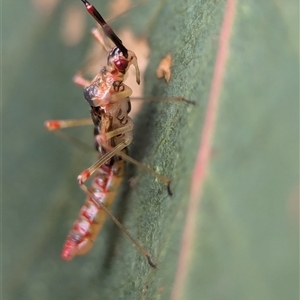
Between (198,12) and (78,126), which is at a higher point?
(198,12)

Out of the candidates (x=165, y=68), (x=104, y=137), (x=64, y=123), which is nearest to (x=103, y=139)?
(x=104, y=137)

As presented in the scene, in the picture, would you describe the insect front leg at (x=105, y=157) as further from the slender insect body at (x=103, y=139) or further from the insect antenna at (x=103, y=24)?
the insect antenna at (x=103, y=24)

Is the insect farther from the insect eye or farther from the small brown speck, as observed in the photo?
the small brown speck

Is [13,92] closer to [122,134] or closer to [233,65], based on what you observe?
[122,134]

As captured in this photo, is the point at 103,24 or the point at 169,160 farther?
the point at 103,24

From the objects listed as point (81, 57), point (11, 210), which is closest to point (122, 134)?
point (81, 57)

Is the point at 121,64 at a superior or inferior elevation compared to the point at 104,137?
superior

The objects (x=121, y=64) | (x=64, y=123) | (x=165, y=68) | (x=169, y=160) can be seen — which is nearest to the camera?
(x=169, y=160)

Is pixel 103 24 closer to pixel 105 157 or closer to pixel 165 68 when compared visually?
pixel 165 68

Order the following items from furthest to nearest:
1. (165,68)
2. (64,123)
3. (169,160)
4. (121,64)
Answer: (64,123) → (121,64) → (165,68) → (169,160)
